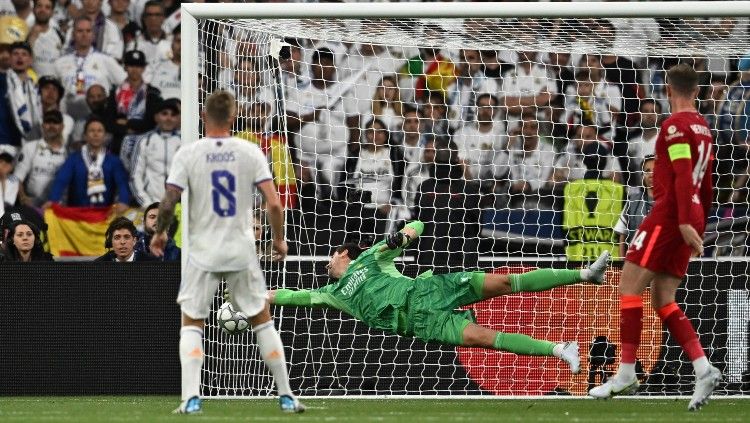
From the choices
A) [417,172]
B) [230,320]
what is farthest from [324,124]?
[230,320]

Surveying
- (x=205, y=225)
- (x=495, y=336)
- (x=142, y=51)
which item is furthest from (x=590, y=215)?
(x=142, y=51)

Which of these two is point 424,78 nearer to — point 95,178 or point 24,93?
point 95,178

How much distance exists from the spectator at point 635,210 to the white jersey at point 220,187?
4.21 meters

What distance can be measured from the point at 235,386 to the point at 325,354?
82 centimetres

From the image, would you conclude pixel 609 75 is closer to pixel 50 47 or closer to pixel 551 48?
pixel 551 48

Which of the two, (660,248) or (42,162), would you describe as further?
(42,162)

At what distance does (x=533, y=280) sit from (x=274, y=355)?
2.41 metres

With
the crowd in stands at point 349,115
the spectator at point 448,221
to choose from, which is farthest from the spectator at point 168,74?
the spectator at point 448,221

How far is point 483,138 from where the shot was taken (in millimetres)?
12453

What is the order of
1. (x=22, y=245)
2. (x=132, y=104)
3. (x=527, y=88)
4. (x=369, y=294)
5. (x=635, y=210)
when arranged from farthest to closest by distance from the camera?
(x=132, y=104) < (x=527, y=88) < (x=22, y=245) < (x=635, y=210) < (x=369, y=294)

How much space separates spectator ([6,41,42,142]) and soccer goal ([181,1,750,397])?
329cm

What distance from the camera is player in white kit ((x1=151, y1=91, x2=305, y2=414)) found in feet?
24.2

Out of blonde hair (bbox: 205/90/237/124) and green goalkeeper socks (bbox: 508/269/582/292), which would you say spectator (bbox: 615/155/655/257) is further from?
blonde hair (bbox: 205/90/237/124)

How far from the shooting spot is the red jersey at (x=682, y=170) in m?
7.78
